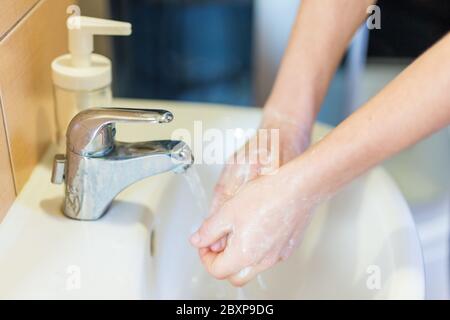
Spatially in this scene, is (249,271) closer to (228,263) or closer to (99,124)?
(228,263)

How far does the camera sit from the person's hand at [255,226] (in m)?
0.47

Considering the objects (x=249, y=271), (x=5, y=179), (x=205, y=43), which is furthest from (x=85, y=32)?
(x=205, y=43)

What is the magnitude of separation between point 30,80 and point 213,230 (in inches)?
8.0

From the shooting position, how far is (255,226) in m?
0.47

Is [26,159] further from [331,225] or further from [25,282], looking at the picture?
[331,225]

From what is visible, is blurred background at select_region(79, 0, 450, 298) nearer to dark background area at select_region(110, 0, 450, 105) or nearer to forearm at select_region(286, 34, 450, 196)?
dark background area at select_region(110, 0, 450, 105)

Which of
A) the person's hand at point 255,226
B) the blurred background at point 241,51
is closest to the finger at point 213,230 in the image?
the person's hand at point 255,226

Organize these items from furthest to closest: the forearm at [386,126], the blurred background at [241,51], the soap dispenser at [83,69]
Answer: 1. the blurred background at [241,51]
2. the soap dispenser at [83,69]
3. the forearm at [386,126]

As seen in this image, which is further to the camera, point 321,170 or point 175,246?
point 175,246

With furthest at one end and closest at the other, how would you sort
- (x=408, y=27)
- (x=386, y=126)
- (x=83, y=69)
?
(x=408, y=27), (x=83, y=69), (x=386, y=126)

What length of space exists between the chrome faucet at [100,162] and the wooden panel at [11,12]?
0.28ft

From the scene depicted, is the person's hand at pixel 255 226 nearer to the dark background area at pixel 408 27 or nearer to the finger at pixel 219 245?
Answer: the finger at pixel 219 245

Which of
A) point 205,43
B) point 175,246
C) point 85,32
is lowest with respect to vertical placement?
point 175,246

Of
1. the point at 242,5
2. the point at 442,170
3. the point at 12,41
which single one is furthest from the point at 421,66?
the point at 242,5
